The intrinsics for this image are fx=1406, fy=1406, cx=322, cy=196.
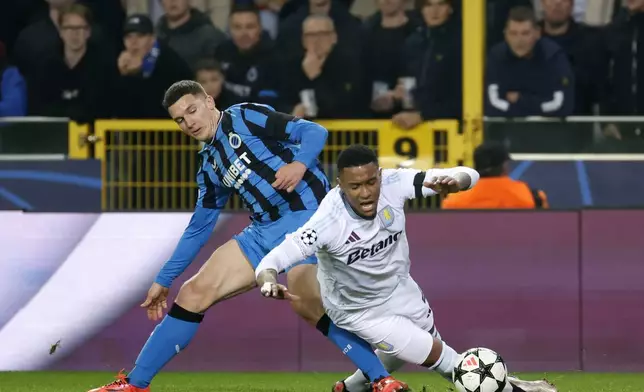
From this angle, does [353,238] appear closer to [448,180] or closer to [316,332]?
[448,180]

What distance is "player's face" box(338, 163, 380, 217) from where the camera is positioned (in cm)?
664

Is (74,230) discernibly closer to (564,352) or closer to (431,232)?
(431,232)

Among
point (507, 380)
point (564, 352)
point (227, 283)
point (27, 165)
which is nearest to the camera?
point (507, 380)

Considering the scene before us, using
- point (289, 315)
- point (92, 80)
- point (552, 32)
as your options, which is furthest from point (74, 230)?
point (552, 32)

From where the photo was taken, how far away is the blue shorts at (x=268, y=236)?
7.55 metres

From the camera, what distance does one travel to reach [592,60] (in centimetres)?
1159

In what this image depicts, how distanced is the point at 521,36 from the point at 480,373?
5.05 meters

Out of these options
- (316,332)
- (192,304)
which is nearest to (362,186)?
(192,304)

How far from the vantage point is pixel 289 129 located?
7.54 meters

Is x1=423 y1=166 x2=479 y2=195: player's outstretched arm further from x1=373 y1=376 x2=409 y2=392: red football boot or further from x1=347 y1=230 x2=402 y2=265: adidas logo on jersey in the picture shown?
x1=373 y1=376 x2=409 y2=392: red football boot

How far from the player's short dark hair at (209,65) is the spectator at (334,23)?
52cm

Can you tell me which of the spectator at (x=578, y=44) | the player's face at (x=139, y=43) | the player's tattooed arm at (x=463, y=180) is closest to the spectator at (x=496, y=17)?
the spectator at (x=578, y=44)

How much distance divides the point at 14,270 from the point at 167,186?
196cm

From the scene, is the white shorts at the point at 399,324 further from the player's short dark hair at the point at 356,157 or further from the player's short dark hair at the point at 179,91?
the player's short dark hair at the point at 179,91
